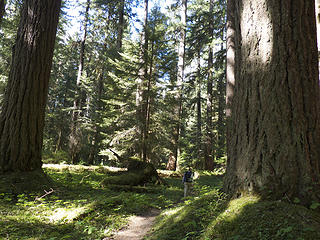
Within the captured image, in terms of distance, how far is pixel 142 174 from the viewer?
29.9 feet

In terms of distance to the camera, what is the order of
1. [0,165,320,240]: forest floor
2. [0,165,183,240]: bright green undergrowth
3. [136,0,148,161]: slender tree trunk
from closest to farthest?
[0,165,320,240]: forest floor
[0,165,183,240]: bright green undergrowth
[136,0,148,161]: slender tree trunk

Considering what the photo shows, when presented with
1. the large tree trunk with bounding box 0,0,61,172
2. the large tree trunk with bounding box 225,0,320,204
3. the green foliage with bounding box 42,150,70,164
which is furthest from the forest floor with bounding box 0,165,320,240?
the green foliage with bounding box 42,150,70,164

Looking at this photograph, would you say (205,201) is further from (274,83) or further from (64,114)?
(64,114)

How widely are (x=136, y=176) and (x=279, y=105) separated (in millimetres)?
7151

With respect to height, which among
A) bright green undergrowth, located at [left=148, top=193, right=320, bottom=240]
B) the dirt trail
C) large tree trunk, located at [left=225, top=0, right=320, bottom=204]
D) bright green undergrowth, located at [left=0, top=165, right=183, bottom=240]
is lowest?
the dirt trail

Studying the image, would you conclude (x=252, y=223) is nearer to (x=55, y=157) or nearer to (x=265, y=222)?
(x=265, y=222)

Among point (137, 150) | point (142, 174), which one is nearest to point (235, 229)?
point (142, 174)

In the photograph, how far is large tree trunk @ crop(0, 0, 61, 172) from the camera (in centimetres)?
499

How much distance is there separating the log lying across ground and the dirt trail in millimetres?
3322

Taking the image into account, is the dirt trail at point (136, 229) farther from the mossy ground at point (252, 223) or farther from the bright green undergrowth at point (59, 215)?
the mossy ground at point (252, 223)

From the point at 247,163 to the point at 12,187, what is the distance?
4.93 metres

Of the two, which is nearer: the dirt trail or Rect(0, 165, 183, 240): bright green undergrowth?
Rect(0, 165, 183, 240): bright green undergrowth

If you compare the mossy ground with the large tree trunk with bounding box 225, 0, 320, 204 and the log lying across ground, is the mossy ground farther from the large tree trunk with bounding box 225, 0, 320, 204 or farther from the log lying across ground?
the log lying across ground

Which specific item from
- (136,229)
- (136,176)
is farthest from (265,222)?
(136,176)
